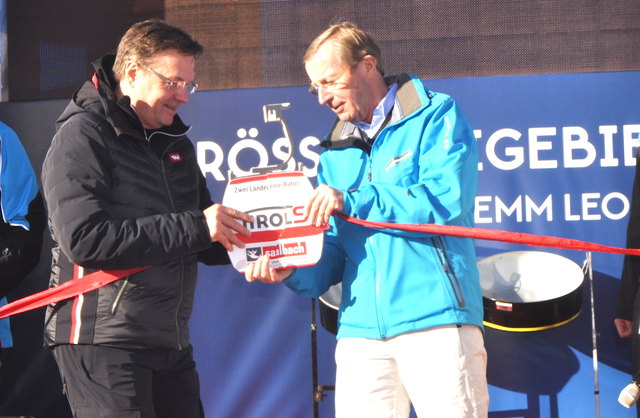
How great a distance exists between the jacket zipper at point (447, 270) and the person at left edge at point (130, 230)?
65 centimetres

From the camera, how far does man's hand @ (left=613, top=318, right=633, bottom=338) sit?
4.18 m

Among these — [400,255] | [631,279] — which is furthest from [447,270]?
[631,279]

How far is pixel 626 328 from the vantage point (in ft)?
13.8

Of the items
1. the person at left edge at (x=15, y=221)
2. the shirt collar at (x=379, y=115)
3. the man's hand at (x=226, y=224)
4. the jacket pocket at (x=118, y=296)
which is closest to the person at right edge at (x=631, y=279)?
the shirt collar at (x=379, y=115)

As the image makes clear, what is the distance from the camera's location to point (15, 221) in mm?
4184

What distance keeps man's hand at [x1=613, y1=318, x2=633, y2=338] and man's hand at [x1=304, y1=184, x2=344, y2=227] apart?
221 cm

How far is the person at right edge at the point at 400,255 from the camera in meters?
2.62

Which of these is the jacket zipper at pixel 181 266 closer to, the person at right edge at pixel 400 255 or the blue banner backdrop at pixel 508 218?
the person at right edge at pixel 400 255

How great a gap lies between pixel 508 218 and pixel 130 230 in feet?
8.58

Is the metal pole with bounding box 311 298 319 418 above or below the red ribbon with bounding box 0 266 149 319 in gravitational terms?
below

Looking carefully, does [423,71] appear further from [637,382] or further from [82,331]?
[82,331]

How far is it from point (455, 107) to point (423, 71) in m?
1.81

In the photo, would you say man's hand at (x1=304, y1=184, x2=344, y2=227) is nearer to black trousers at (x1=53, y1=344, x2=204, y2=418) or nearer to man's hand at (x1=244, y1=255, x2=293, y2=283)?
man's hand at (x1=244, y1=255, x2=293, y2=283)

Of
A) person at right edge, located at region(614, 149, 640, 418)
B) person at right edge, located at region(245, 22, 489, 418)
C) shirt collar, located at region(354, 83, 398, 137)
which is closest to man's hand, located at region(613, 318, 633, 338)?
person at right edge, located at region(614, 149, 640, 418)
